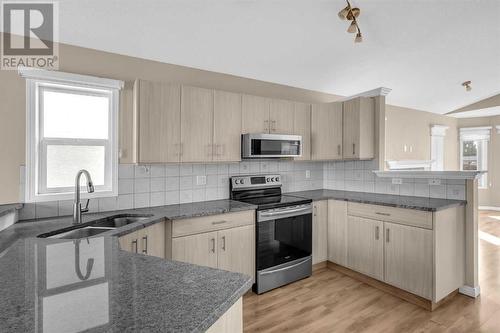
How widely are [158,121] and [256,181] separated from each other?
142 cm

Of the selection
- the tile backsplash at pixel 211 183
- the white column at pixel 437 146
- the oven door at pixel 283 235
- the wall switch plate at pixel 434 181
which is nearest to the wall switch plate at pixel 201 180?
the tile backsplash at pixel 211 183

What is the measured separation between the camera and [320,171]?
431 cm

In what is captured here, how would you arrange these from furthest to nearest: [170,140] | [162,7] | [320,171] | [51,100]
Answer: [320,171] < [170,140] < [51,100] < [162,7]

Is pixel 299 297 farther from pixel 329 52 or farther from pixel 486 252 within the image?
pixel 486 252

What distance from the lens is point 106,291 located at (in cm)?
89

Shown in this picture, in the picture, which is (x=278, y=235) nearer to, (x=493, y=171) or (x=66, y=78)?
(x=66, y=78)

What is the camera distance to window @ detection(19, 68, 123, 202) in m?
2.36

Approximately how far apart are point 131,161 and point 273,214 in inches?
60.0

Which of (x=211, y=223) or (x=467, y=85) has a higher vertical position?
(x=467, y=85)

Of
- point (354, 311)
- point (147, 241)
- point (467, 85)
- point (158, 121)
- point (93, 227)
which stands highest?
point (467, 85)

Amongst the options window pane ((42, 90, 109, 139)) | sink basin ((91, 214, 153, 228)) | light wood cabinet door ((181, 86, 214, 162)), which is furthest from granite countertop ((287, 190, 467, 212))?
window pane ((42, 90, 109, 139))

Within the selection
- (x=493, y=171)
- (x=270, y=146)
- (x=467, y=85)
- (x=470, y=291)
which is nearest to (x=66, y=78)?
(x=270, y=146)

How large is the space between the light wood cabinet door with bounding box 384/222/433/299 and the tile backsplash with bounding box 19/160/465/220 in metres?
0.69

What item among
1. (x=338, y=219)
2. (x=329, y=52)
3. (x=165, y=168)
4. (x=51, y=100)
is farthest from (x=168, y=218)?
(x=329, y=52)
